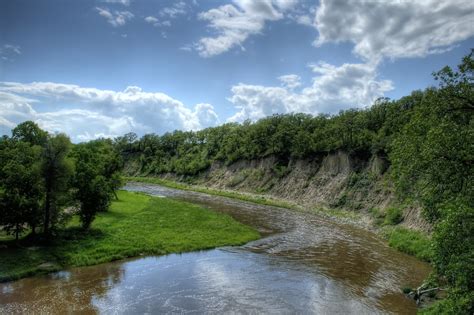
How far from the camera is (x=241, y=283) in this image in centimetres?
2745

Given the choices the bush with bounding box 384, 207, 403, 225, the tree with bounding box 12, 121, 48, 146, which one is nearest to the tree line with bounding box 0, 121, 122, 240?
the tree with bounding box 12, 121, 48, 146

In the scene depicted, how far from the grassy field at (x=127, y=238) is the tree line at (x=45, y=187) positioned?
181 cm

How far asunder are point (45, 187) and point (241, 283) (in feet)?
60.1

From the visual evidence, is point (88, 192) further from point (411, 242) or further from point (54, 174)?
point (411, 242)

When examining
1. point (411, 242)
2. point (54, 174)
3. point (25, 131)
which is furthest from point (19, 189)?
point (411, 242)

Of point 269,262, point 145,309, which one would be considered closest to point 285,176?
point 269,262

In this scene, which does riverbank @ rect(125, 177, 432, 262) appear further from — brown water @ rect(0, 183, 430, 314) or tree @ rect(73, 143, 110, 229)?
tree @ rect(73, 143, 110, 229)

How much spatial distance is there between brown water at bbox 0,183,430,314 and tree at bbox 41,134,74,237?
6124 millimetres

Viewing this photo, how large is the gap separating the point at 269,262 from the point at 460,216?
776 inches

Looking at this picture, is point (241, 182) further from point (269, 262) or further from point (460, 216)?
point (460, 216)

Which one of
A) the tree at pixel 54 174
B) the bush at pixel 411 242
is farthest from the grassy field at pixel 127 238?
the bush at pixel 411 242

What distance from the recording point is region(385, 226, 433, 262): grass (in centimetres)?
3516

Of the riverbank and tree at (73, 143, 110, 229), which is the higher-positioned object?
tree at (73, 143, 110, 229)

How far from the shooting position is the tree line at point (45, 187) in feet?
97.2
